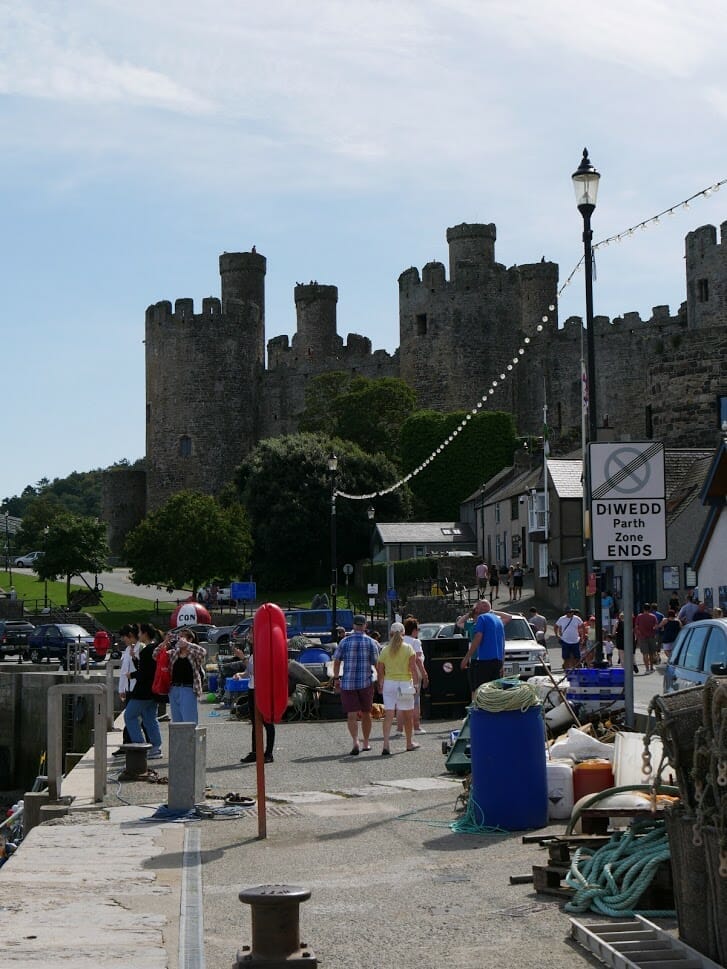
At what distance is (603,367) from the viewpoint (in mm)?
73062

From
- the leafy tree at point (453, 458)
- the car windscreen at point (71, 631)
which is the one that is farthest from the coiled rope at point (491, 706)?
the leafy tree at point (453, 458)

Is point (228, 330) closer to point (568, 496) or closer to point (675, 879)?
Result: point (568, 496)

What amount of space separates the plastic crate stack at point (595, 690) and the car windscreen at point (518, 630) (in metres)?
9.96

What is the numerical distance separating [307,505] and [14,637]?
795 inches

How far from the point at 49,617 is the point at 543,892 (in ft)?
155

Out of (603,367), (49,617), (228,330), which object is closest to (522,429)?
(603,367)

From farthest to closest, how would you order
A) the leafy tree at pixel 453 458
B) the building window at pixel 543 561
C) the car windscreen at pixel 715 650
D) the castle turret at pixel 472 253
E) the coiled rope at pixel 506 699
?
the castle turret at pixel 472 253
the leafy tree at pixel 453 458
the building window at pixel 543 561
the car windscreen at pixel 715 650
the coiled rope at pixel 506 699

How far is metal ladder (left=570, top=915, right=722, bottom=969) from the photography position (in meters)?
6.02

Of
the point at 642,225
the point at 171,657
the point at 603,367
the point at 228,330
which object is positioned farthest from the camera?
the point at 228,330

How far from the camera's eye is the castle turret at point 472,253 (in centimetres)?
7519

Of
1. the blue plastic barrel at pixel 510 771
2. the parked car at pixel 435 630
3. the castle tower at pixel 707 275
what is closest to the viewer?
the blue plastic barrel at pixel 510 771

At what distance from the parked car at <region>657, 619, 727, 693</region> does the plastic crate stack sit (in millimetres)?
572

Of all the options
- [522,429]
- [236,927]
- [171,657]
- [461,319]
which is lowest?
[236,927]

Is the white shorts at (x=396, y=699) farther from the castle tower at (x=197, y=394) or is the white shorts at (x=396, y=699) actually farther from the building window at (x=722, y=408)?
the castle tower at (x=197, y=394)
